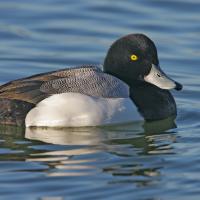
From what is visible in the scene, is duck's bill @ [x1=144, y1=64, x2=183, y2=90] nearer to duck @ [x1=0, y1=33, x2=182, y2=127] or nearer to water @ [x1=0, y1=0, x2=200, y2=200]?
duck @ [x1=0, y1=33, x2=182, y2=127]

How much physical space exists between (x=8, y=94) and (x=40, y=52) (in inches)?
137

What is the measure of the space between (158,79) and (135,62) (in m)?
0.35

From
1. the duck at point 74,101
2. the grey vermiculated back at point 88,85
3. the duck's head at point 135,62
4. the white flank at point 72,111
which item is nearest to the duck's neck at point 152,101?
the duck at point 74,101

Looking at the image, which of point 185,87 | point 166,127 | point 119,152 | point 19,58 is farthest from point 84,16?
point 119,152

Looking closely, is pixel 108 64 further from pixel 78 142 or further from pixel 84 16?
pixel 84 16

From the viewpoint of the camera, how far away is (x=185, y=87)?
13.7 meters

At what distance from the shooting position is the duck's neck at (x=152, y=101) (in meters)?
12.1

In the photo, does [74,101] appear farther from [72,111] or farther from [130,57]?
[130,57]

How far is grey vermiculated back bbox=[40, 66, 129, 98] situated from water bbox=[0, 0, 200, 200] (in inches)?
16.8

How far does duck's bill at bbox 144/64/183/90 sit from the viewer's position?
1234cm

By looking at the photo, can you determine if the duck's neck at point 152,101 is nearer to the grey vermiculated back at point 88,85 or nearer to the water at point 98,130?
the water at point 98,130

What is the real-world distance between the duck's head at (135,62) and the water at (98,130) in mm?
550

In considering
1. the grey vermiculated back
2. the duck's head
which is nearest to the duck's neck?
the duck's head

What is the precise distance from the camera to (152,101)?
1227 cm
